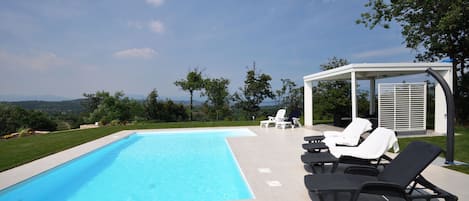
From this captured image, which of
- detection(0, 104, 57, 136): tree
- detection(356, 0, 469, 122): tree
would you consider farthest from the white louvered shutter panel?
detection(0, 104, 57, 136): tree

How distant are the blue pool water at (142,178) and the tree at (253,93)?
1173 centimetres

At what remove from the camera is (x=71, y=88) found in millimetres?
24516

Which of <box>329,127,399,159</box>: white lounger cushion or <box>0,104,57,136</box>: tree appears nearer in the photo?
<box>329,127,399,159</box>: white lounger cushion

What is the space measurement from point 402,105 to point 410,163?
680 cm

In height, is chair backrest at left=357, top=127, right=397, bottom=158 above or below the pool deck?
above

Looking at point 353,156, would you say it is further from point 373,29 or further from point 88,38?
point 88,38

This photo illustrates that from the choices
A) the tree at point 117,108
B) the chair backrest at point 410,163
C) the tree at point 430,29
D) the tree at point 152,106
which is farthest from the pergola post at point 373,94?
the tree at point 117,108

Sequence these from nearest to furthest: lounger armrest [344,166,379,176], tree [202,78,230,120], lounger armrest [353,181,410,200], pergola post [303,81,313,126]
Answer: lounger armrest [353,181,410,200]
lounger armrest [344,166,379,176]
pergola post [303,81,313,126]
tree [202,78,230,120]

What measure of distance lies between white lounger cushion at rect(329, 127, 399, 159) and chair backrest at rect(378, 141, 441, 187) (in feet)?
1.78

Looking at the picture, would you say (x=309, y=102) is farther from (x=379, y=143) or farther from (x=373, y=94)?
(x=379, y=143)

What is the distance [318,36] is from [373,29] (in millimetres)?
5053

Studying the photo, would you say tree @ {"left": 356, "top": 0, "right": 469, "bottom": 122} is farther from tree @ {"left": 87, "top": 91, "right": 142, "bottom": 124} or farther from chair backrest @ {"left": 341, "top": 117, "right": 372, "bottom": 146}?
tree @ {"left": 87, "top": 91, "right": 142, "bottom": 124}

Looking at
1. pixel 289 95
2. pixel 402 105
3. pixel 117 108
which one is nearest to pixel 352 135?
pixel 402 105

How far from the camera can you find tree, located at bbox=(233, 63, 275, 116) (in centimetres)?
1914
